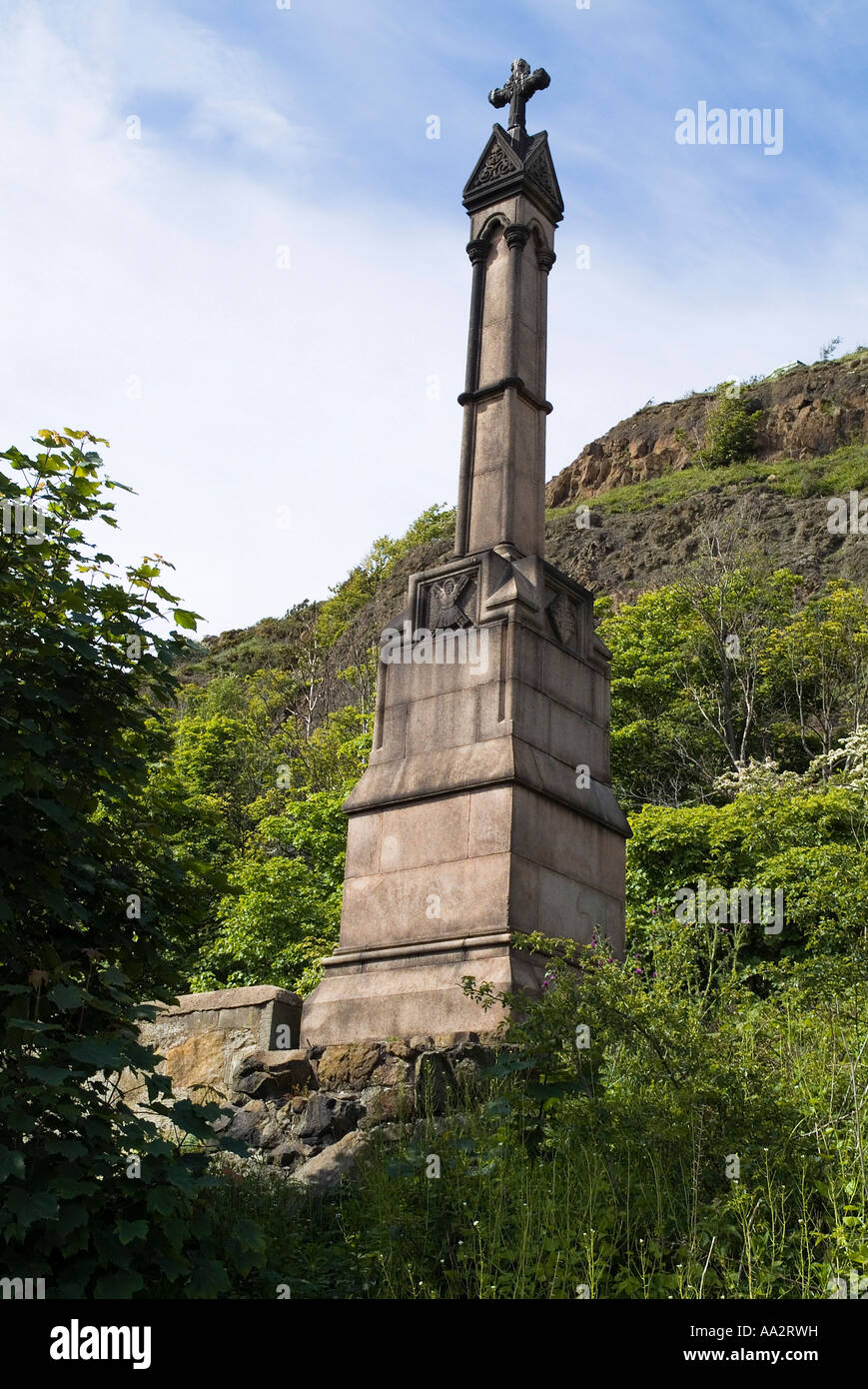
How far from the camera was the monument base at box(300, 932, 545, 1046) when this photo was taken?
812 cm

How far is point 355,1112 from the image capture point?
293 inches

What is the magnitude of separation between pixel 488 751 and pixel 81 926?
348 cm

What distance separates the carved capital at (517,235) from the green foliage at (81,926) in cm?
565

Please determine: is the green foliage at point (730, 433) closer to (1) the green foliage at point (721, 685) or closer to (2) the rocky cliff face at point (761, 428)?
(2) the rocky cliff face at point (761, 428)

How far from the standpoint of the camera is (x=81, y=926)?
627cm

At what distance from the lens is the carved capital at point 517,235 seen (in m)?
10.9

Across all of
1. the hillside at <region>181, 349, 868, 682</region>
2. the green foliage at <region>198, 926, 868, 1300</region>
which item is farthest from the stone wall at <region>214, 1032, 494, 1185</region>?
the hillside at <region>181, 349, 868, 682</region>

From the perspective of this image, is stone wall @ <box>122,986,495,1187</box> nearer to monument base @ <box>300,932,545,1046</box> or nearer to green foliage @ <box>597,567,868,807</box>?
monument base @ <box>300,932,545,1046</box>

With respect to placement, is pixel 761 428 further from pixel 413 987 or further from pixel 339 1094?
pixel 339 1094

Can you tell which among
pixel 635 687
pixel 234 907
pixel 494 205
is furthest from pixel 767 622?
pixel 494 205

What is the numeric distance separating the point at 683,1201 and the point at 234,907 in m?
16.5

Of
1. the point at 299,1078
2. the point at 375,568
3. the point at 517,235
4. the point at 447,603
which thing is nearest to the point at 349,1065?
the point at 299,1078

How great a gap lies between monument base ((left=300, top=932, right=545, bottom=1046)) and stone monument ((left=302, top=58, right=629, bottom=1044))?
1cm
